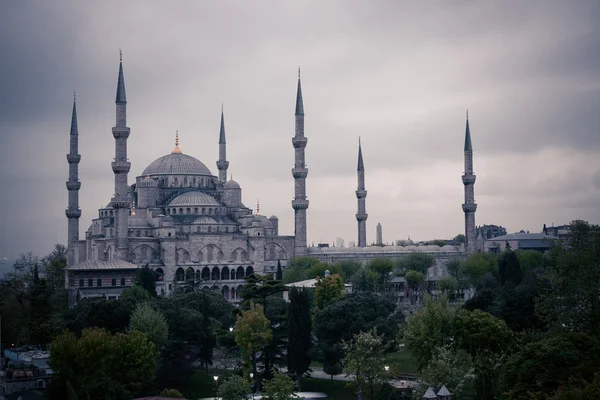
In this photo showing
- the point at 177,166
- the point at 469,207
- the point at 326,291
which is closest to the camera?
the point at 326,291

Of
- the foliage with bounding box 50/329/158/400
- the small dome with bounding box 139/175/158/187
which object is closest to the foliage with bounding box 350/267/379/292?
the small dome with bounding box 139/175/158/187

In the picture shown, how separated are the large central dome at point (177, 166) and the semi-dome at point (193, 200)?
3.48 m

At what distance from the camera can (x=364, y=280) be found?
220 ft

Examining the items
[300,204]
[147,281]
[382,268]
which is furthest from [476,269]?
[147,281]

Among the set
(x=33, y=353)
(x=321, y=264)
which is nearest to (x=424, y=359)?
(x=33, y=353)

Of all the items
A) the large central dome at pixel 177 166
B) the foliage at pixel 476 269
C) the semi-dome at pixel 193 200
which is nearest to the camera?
the foliage at pixel 476 269

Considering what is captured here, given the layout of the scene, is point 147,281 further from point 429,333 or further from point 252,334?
point 429,333

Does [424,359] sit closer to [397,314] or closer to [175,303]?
[397,314]

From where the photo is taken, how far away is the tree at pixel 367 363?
35500 millimetres

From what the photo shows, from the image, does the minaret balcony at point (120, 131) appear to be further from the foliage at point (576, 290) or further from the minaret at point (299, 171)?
the foliage at point (576, 290)

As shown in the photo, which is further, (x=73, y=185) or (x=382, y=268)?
(x=73, y=185)

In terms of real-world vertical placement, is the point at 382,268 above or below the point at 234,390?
above

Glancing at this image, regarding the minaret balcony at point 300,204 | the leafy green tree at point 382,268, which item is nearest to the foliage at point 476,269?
the leafy green tree at point 382,268

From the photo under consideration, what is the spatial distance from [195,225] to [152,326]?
3762 cm
